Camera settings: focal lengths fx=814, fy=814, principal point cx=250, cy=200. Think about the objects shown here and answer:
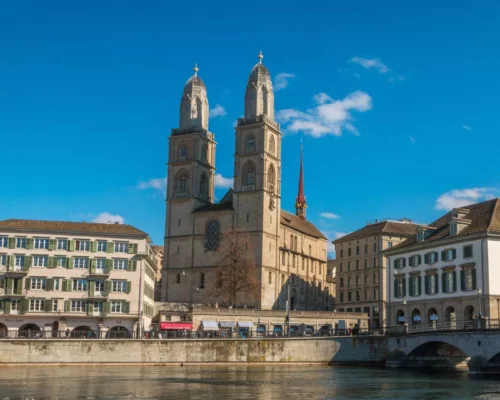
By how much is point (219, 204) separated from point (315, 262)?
85.3 feet

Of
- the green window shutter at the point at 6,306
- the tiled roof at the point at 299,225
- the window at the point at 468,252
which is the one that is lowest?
the green window shutter at the point at 6,306

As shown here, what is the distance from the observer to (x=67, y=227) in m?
90.4

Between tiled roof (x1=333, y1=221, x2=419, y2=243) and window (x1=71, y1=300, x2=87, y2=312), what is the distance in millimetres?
55457

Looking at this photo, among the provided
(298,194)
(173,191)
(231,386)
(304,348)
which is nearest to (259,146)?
(173,191)

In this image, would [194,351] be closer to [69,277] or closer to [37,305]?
[69,277]

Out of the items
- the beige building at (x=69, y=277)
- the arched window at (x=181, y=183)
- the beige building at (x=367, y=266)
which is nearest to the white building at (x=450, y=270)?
Result: the beige building at (x=69, y=277)

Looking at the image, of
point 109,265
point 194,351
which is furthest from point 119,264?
point 194,351

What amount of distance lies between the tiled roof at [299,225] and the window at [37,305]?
51.5 meters

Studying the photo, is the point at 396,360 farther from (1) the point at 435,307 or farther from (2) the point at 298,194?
(2) the point at 298,194

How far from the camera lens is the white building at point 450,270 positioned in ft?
257

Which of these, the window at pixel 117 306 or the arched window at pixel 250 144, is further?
the arched window at pixel 250 144

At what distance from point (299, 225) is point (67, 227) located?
6043 centimetres

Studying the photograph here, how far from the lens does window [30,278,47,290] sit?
289 feet

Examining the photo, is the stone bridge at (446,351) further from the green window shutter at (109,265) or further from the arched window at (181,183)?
the arched window at (181,183)
